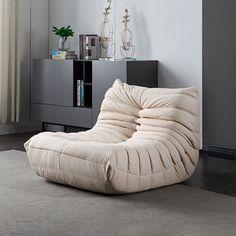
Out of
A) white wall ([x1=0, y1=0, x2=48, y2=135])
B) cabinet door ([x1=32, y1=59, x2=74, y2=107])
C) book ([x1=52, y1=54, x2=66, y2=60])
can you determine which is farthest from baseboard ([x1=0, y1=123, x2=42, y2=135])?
book ([x1=52, y1=54, x2=66, y2=60])

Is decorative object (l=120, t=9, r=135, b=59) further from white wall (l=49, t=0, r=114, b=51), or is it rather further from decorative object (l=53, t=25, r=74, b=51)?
decorative object (l=53, t=25, r=74, b=51)

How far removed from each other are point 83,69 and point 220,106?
5.24 ft

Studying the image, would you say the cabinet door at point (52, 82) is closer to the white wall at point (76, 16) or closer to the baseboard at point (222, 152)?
the white wall at point (76, 16)

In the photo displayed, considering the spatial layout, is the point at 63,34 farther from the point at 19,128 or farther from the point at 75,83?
the point at 19,128

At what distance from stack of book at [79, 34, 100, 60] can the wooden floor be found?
1228 mm

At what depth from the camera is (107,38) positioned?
5.90 metres

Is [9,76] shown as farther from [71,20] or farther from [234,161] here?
[234,161]

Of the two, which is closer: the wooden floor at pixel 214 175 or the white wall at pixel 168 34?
the wooden floor at pixel 214 175

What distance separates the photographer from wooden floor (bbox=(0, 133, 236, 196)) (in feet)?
12.2

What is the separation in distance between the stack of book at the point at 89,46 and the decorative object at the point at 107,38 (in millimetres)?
86

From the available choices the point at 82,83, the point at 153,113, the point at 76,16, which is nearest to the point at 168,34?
the point at 82,83

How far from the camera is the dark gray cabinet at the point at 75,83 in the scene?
5.24 meters

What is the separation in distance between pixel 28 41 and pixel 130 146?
330cm

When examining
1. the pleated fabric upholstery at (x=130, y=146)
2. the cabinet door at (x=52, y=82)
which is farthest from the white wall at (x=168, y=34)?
the pleated fabric upholstery at (x=130, y=146)
